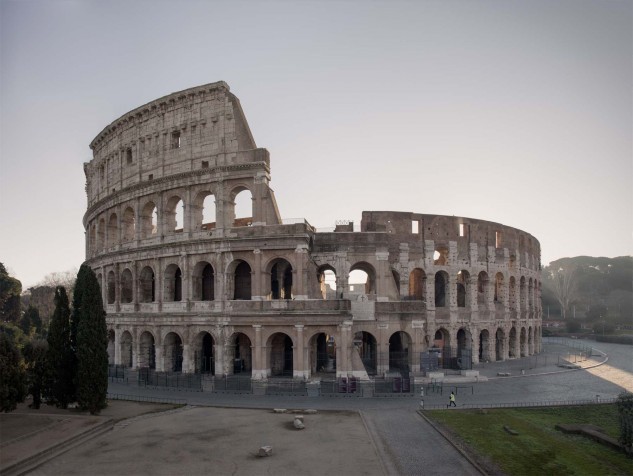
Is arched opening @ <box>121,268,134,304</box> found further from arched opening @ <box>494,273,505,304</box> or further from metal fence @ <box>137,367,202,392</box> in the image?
arched opening @ <box>494,273,505,304</box>

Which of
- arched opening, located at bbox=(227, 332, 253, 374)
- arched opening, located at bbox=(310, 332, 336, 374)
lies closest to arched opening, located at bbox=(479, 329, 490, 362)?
arched opening, located at bbox=(310, 332, 336, 374)

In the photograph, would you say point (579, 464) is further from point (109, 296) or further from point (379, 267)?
point (109, 296)

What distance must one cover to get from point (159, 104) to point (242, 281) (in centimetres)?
1481

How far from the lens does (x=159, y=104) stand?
35156 millimetres

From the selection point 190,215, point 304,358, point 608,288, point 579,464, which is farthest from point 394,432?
point 608,288

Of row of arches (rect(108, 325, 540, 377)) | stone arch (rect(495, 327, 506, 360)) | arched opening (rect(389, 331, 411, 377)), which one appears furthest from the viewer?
stone arch (rect(495, 327, 506, 360))

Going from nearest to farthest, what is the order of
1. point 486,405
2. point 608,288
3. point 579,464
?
point 579,464 → point 486,405 → point 608,288

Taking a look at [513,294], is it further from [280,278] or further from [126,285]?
[126,285]

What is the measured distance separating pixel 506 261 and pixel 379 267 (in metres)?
18.1

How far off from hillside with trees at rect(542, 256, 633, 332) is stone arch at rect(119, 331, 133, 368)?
7900 cm

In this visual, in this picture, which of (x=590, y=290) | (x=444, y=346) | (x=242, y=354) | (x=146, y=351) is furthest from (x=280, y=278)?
(x=590, y=290)

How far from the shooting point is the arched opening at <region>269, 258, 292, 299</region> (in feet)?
110

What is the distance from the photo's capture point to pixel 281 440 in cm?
1786

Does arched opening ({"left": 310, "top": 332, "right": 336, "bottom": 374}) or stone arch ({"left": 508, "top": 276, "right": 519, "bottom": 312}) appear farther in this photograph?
stone arch ({"left": 508, "top": 276, "right": 519, "bottom": 312})
